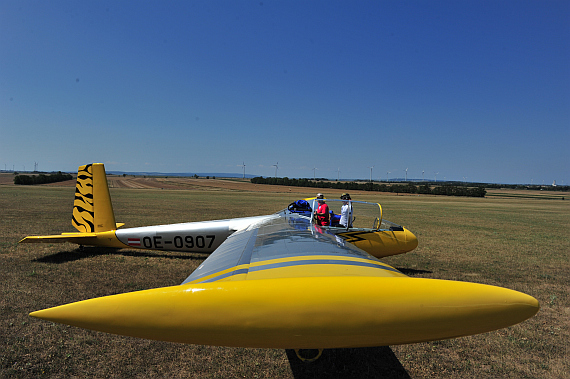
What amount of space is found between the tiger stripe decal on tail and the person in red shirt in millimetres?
6350

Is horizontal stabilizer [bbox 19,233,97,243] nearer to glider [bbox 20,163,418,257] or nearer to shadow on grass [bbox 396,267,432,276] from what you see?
glider [bbox 20,163,418,257]

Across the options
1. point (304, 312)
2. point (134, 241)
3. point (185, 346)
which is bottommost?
point (185, 346)

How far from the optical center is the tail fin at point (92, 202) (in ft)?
27.1

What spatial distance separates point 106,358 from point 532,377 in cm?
553

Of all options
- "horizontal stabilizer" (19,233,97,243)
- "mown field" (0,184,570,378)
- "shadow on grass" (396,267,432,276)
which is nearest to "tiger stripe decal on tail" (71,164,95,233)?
"horizontal stabilizer" (19,233,97,243)

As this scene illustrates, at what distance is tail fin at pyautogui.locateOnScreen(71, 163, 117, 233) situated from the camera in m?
8.27

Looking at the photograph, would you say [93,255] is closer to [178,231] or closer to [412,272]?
[178,231]

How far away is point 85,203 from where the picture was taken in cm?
830

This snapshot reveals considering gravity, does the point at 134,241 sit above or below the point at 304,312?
below

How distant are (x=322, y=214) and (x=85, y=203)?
262 inches

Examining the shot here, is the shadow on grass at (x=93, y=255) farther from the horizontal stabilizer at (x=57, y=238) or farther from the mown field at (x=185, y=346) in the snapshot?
the horizontal stabilizer at (x=57, y=238)

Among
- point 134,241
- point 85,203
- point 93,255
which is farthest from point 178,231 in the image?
point 93,255

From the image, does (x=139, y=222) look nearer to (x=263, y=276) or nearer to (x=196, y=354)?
(x=196, y=354)

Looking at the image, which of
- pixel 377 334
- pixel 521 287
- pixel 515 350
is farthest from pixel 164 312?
pixel 521 287
